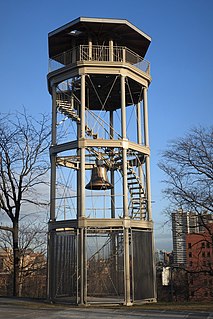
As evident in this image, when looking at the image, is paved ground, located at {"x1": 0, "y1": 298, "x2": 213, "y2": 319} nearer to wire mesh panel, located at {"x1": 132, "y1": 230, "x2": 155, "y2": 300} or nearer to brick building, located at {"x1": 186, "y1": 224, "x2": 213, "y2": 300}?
wire mesh panel, located at {"x1": 132, "y1": 230, "x2": 155, "y2": 300}

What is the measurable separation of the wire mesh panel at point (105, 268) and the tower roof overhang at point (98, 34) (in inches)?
394

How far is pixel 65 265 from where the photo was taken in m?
18.7

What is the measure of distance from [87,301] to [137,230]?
152 inches

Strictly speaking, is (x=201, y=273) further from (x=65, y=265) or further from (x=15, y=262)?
(x=65, y=265)

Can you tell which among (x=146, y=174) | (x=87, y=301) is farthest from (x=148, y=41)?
(x=87, y=301)

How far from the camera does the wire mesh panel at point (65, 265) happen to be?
60.2ft

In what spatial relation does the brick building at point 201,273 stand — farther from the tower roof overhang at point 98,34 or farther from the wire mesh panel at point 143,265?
the tower roof overhang at point 98,34

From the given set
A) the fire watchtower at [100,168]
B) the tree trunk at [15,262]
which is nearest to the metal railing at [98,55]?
the fire watchtower at [100,168]

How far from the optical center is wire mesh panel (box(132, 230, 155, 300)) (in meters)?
18.4

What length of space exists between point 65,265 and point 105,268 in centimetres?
185

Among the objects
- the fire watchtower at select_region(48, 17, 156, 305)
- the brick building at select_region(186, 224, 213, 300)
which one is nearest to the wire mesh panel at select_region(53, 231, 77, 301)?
the fire watchtower at select_region(48, 17, 156, 305)

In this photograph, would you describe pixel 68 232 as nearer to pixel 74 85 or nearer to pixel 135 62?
pixel 74 85

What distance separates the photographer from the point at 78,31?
20.8 metres

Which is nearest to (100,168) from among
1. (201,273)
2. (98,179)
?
(98,179)
